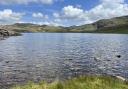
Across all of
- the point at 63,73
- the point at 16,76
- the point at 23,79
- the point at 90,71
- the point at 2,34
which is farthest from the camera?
the point at 2,34

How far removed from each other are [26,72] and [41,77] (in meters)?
5.43

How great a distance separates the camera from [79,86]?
803 inches

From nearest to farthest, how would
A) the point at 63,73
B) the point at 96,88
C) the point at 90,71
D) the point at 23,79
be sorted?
the point at 96,88 → the point at 23,79 → the point at 63,73 → the point at 90,71

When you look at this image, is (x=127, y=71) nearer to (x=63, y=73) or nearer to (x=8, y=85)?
(x=63, y=73)

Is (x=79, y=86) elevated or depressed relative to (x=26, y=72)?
elevated

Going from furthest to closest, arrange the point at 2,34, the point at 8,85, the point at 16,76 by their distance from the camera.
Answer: the point at 2,34 → the point at 16,76 → the point at 8,85

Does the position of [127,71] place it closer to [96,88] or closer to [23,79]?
[23,79]

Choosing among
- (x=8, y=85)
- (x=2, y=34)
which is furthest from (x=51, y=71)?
(x=2, y=34)

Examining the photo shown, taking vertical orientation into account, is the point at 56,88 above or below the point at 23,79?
above

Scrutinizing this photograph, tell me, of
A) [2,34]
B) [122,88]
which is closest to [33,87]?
[122,88]

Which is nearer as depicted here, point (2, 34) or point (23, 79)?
point (23, 79)

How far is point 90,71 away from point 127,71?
6.83m

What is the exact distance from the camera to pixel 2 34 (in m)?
179

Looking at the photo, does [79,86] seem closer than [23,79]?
Yes
